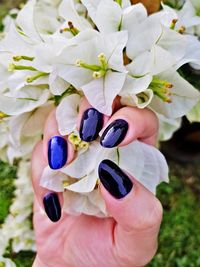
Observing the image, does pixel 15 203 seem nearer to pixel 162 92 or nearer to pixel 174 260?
pixel 174 260

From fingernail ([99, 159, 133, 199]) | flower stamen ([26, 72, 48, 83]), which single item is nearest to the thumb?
fingernail ([99, 159, 133, 199])

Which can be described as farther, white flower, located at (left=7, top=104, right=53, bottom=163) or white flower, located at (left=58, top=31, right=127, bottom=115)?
white flower, located at (left=7, top=104, right=53, bottom=163)

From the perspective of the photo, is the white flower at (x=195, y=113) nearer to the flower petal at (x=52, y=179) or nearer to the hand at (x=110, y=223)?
the hand at (x=110, y=223)

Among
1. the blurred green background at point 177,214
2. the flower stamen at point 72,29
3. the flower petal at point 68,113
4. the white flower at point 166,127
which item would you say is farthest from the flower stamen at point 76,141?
the blurred green background at point 177,214

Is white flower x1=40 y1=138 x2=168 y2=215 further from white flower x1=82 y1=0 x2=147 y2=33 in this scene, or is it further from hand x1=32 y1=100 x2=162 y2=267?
white flower x1=82 y1=0 x2=147 y2=33

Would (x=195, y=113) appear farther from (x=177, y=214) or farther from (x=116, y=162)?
(x=177, y=214)

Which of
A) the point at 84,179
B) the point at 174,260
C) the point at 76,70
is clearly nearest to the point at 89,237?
the point at 84,179
